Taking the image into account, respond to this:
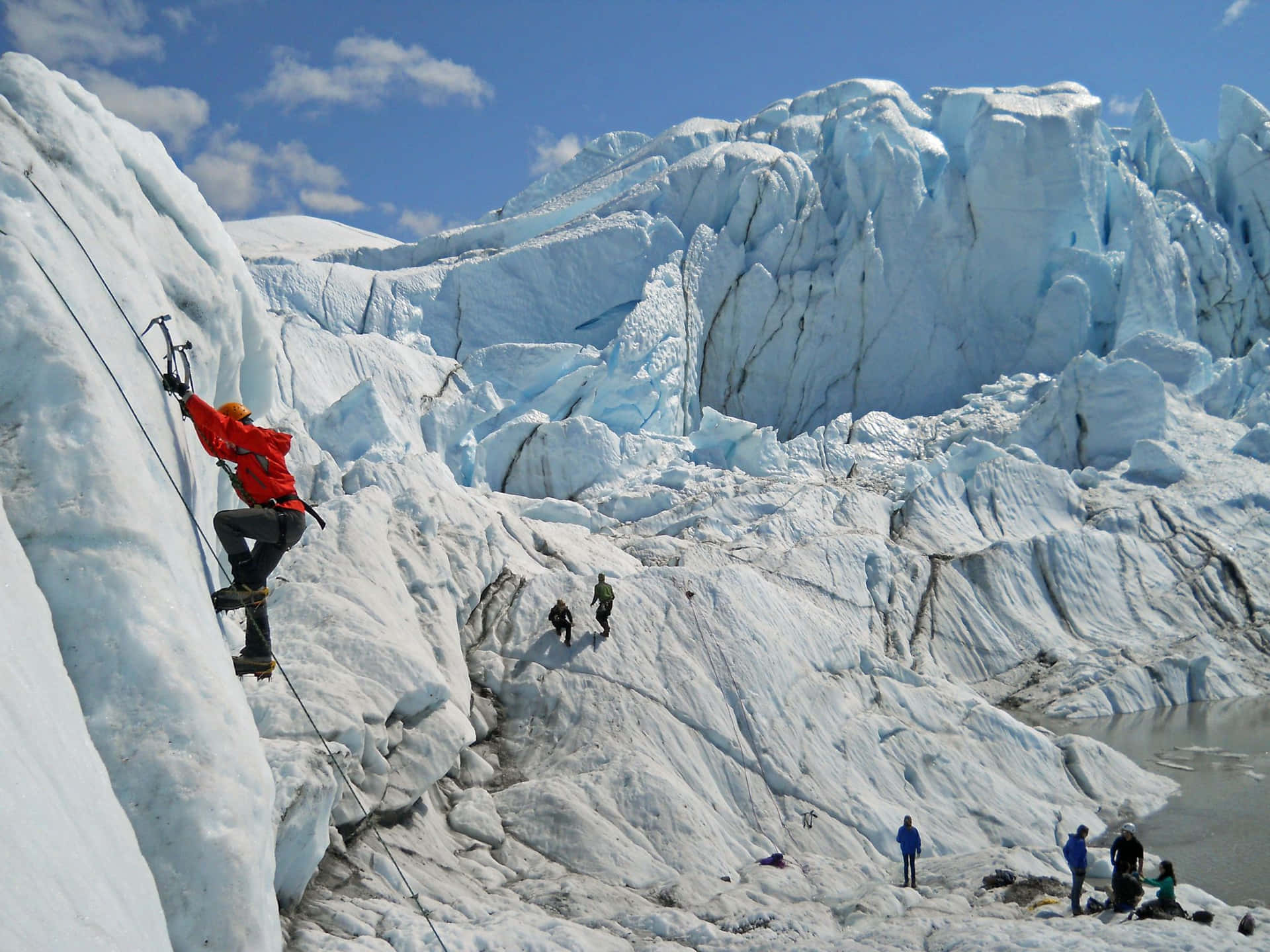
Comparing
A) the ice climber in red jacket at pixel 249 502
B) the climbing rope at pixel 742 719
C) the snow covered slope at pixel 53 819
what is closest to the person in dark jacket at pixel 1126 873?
the climbing rope at pixel 742 719

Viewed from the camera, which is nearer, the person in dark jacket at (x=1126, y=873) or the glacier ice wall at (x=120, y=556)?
the glacier ice wall at (x=120, y=556)

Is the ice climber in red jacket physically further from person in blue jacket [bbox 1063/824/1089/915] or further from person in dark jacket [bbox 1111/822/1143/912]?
person in dark jacket [bbox 1111/822/1143/912]

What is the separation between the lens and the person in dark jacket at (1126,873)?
680cm

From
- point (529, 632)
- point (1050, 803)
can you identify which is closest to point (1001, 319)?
point (1050, 803)

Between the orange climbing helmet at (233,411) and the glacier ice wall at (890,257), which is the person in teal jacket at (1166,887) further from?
the glacier ice wall at (890,257)

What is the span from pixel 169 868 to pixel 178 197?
12.3 ft

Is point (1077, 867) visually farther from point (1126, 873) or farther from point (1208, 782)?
point (1208, 782)

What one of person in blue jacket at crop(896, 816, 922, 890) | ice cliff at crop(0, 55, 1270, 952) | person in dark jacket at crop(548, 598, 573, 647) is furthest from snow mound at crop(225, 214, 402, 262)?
person in blue jacket at crop(896, 816, 922, 890)

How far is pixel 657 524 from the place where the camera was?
54.9 ft

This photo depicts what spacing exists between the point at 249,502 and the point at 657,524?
1251 cm

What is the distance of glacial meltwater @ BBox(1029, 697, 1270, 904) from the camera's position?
8.77 m

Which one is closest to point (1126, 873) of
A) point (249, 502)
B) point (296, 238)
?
point (249, 502)

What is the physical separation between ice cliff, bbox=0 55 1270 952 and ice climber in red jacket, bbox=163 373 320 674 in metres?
0.17

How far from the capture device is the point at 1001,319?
974 inches
